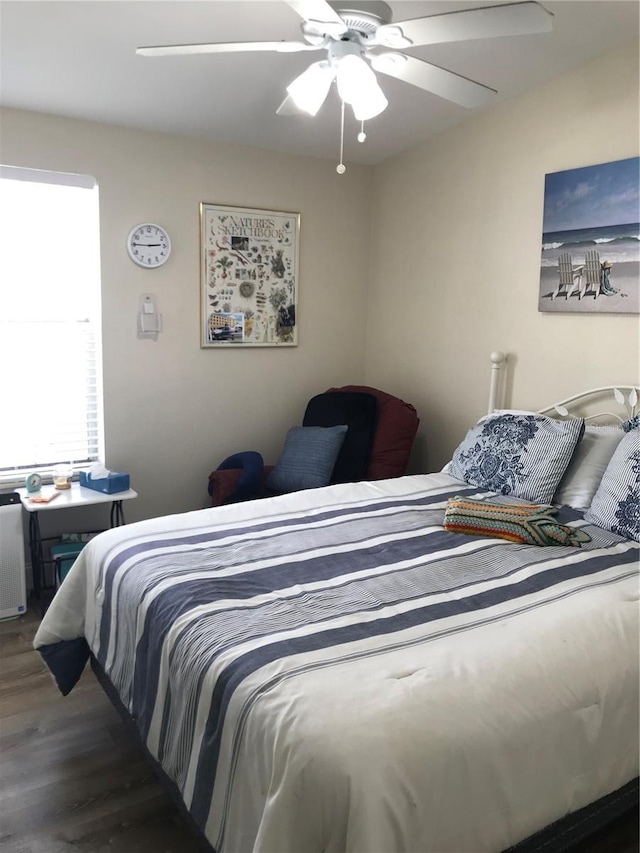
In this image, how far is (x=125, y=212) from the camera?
137 inches

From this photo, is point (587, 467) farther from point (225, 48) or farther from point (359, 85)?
point (225, 48)

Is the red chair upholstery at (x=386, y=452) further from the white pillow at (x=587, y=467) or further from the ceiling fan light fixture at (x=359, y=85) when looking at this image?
the ceiling fan light fixture at (x=359, y=85)

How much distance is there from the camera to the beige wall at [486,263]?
2771 mm

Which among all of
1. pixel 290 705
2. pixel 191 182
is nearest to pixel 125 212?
pixel 191 182

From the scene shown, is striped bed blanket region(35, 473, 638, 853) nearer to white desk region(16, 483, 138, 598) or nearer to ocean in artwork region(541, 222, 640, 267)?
white desk region(16, 483, 138, 598)

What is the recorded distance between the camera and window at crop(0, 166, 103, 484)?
3342mm

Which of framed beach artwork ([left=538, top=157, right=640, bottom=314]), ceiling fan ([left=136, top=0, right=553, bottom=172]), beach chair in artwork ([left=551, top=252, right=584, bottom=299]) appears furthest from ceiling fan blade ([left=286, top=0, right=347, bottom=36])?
beach chair in artwork ([left=551, top=252, right=584, bottom=299])

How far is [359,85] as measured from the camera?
1.93 metres

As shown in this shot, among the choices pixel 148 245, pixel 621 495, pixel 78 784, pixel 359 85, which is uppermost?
pixel 359 85

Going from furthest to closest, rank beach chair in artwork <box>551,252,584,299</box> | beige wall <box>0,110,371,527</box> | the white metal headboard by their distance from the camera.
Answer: beige wall <box>0,110,371,527</box>
beach chair in artwork <box>551,252,584,299</box>
the white metal headboard

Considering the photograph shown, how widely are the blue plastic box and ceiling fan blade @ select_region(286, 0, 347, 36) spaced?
2359 mm

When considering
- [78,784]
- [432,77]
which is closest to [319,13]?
[432,77]

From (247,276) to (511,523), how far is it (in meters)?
2.35

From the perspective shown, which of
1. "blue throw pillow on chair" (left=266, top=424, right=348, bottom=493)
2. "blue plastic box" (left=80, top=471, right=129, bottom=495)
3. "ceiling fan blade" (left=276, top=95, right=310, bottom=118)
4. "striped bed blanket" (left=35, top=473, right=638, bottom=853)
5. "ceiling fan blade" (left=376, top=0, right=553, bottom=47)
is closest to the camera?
"striped bed blanket" (left=35, top=473, right=638, bottom=853)
